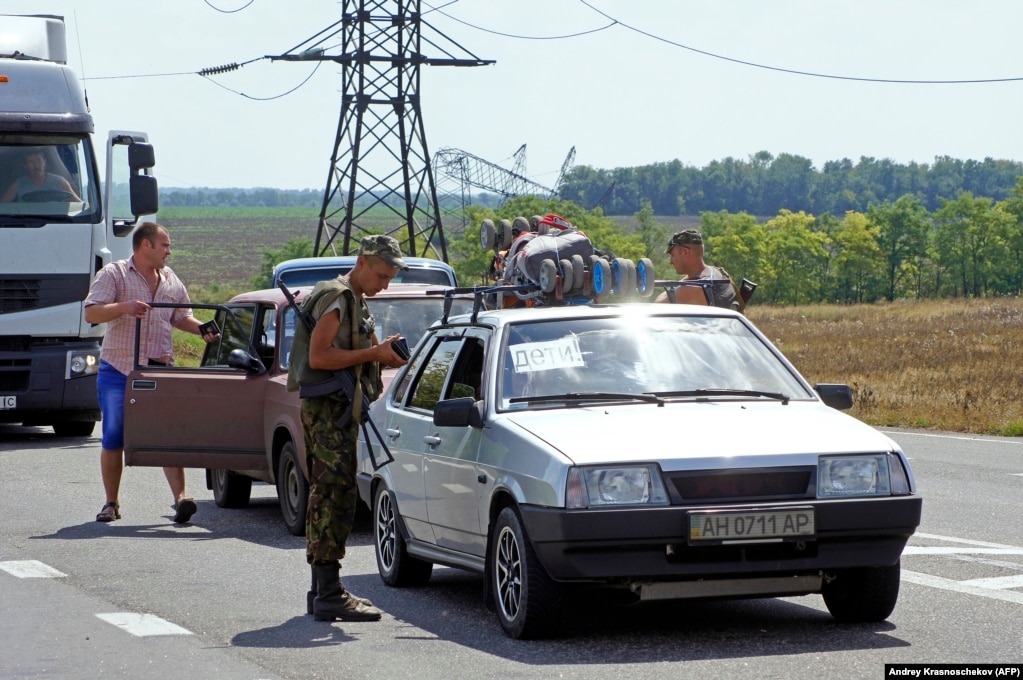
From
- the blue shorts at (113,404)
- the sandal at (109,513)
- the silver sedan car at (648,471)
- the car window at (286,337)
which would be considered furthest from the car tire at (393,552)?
the blue shorts at (113,404)

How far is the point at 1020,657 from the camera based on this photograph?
253 inches

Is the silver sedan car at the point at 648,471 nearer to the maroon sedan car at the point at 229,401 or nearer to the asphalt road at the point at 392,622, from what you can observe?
the asphalt road at the point at 392,622

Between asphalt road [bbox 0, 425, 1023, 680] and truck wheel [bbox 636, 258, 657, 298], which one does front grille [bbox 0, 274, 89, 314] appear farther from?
truck wheel [bbox 636, 258, 657, 298]

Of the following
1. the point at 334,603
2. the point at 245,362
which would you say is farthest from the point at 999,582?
the point at 245,362

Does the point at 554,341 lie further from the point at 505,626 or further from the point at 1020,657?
the point at 1020,657

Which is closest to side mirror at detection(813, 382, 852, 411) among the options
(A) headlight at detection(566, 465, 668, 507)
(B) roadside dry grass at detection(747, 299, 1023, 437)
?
(A) headlight at detection(566, 465, 668, 507)

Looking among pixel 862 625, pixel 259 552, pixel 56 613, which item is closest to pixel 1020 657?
pixel 862 625

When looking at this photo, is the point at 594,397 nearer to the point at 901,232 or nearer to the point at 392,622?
the point at 392,622

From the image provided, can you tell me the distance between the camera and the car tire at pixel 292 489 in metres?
11.1

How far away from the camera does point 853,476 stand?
7023 millimetres

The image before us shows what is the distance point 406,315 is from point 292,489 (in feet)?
5.36

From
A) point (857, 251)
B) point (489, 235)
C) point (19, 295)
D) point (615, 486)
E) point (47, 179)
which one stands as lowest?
point (857, 251)

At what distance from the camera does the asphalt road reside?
6.64 metres

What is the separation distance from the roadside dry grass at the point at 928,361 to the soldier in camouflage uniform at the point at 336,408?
48.9 feet
